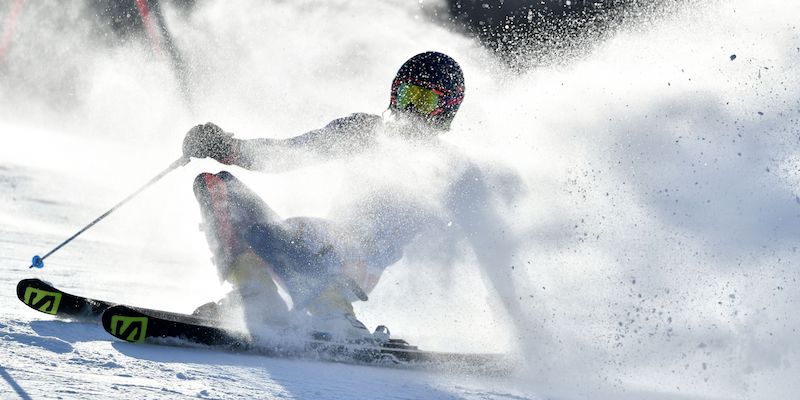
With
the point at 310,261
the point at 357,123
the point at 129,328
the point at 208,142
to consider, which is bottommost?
the point at 129,328

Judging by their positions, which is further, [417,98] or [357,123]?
[417,98]

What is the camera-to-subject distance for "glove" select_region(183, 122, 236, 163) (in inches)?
172

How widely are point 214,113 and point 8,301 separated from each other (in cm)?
1208

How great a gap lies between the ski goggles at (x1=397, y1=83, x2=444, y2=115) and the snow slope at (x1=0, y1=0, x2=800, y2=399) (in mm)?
494

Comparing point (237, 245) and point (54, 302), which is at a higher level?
point (237, 245)

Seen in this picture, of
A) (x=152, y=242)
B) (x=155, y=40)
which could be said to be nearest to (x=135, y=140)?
(x=155, y=40)

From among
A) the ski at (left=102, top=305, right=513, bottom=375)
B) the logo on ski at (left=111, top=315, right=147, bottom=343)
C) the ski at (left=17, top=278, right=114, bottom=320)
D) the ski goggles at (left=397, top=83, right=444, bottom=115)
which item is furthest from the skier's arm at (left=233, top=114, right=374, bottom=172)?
the logo on ski at (left=111, top=315, right=147, bottom=343)

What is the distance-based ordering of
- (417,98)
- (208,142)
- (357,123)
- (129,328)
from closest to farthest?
(129,328) → (208,142) → (357,123) → (417,98)

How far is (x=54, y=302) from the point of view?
4.02 meters

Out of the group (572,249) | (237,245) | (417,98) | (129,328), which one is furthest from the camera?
(572,249)

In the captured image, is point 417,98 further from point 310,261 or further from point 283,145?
→ point 310,261

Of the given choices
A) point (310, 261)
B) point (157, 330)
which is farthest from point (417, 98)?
point (157, 330)

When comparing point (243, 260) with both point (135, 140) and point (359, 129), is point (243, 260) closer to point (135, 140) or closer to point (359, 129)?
point (359, 129)

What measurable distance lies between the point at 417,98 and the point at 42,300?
6.75 feet
